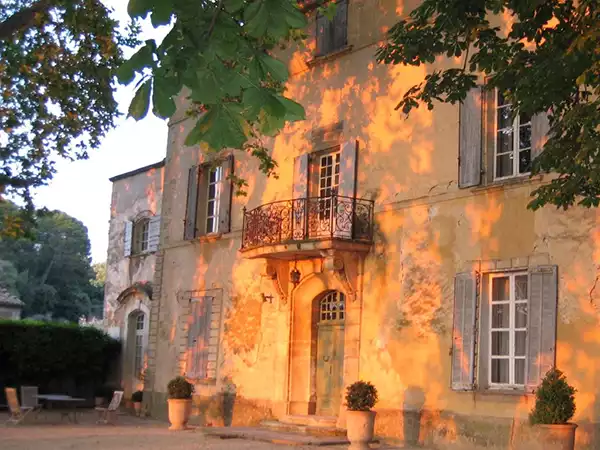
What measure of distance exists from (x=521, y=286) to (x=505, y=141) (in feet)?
7.49

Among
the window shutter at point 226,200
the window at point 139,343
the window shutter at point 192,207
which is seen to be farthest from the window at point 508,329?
the window at point 139,343

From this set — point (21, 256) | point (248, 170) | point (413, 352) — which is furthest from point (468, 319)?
point (21, 256)

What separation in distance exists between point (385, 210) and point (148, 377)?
8580 mm

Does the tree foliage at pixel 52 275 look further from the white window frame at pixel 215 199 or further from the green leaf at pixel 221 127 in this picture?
the green leaf at pixel 221 127

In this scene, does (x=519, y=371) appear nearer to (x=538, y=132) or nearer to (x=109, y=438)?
(x=538, y=132)

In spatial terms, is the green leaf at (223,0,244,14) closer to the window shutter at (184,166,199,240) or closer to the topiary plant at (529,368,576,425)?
the topiary plant at (529,368,576,425)

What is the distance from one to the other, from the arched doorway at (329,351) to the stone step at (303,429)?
0.78m

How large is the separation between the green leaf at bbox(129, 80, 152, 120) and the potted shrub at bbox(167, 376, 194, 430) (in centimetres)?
1345

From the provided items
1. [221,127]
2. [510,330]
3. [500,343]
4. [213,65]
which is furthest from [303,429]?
[213,65]

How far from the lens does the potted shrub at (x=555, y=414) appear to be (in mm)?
11078

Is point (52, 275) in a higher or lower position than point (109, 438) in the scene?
higher

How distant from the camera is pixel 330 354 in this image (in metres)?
16.9

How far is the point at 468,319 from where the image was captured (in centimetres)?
1356

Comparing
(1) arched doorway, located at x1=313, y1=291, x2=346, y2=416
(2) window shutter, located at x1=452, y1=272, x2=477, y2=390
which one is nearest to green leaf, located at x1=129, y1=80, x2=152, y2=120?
(2) window shutter, located at x1=452, y1=272, x2=477, y2=390
